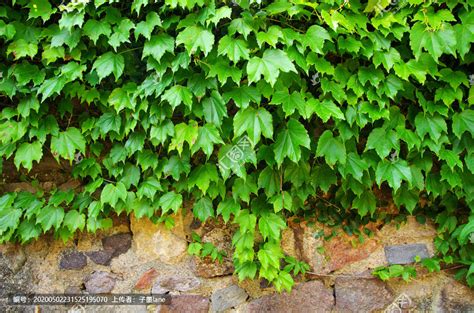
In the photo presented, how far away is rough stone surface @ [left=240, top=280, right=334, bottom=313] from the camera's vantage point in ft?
6.24

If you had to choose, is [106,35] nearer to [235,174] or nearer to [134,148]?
[134,148]

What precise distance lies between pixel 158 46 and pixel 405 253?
4.79ft

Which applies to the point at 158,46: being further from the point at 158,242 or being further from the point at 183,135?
the point at 158,242

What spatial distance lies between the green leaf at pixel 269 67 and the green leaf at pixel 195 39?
0.17m

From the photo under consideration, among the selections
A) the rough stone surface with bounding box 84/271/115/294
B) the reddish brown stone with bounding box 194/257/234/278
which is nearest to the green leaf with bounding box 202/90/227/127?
the reddish brown stone with bounding box 194/257/234/278

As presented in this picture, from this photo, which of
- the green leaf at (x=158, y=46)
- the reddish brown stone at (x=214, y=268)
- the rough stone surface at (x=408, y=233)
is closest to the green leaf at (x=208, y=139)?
the green leaf at (x=158, y=46)

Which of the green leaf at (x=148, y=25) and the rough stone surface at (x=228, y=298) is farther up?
the green leaf at (x=148, y=25)

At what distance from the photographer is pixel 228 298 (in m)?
1.92

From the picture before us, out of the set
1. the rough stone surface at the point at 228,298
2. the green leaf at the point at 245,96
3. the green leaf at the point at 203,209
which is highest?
the green leaf at the point at 245,96

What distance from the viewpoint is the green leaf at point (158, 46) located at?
1600 mm

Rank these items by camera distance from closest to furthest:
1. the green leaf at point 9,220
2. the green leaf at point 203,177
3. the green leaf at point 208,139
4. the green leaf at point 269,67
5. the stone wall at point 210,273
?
the green leaf at point 269,67, the green leaf at point 208,139, the green leaf at point 203,177, the green leaf at point 9,220, the stone wall at point 210,273

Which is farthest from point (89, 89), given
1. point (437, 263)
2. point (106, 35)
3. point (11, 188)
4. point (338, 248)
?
point (437, 263)

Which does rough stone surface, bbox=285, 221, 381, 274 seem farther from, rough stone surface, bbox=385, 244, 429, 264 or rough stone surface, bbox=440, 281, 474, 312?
rough stone surface, bbox=440, 281, 474, 312

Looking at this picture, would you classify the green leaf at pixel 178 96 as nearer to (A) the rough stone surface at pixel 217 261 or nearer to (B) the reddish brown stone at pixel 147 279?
(A) the rough stone surface at pixel 217 261
